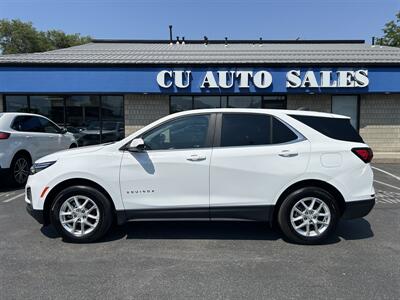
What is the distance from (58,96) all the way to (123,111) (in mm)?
2607

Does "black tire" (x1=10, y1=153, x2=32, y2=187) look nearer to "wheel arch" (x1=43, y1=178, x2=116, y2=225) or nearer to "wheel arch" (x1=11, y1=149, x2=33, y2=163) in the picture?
"wheel arch" (x1=11, y1=149, x2=33, y2=163)

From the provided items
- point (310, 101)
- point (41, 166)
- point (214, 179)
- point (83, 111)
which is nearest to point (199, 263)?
point (214, 179)

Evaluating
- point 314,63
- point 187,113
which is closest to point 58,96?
point 314,63

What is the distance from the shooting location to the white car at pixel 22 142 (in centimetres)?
792

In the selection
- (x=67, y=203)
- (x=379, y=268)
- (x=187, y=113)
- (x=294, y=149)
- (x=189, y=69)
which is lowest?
(x=379, y=268)

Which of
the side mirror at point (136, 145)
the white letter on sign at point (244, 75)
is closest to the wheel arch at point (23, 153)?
the side mirror at point (136, 145)

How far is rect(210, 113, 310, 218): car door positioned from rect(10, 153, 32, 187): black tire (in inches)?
224

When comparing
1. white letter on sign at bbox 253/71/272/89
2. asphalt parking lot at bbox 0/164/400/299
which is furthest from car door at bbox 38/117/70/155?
white letter on sign at bbox 253/71/272/89

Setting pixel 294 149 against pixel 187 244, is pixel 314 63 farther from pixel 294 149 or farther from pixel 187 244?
pixel 187 244

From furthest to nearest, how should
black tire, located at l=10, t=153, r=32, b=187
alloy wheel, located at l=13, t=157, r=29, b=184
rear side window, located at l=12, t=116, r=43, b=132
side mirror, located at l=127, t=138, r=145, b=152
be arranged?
rear side window, located at l=12, t=116, r=43, b=132 → alloy wheel, located at l=13, t=157, r=29, b=184 → black tire, located at l=10, t=153, r=32, b=187 → side mirror, located at l=127, t=138, r=145, b=152

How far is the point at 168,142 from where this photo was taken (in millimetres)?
4688

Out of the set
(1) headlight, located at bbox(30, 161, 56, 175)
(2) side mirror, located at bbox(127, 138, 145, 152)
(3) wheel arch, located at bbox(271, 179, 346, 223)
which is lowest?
(3) wheel arch, located at bbox(271, 179, 346, 223)

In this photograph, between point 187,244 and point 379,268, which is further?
point 187,244

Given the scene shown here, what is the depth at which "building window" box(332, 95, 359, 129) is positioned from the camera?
13.8m
